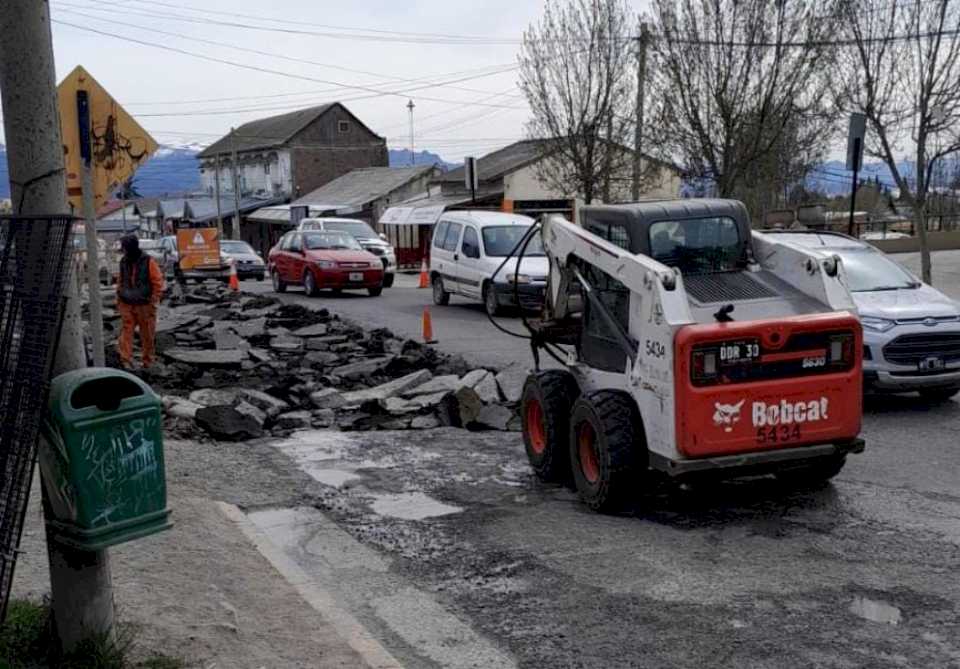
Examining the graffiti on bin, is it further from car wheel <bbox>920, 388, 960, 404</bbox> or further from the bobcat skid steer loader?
car wheel <bbox>920, 388, 960, 404</bbox>

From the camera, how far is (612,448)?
7.52 m

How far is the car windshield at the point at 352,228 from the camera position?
3463 cm

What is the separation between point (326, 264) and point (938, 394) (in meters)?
16.2

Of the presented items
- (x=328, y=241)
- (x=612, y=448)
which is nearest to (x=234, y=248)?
(x=328, y=241)

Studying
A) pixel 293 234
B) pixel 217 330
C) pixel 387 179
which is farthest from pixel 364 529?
pixel 387 179

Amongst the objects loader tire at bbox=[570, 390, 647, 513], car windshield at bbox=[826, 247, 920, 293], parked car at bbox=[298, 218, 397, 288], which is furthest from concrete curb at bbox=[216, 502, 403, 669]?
parked car at bbox=[298, 218, 397, 288]

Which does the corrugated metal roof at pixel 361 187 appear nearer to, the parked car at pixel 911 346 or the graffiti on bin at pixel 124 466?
the parked car at pixel 911 346

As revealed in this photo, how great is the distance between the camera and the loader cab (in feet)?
27.5

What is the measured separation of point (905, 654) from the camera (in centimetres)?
522

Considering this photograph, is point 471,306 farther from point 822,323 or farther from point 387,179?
point 387,179

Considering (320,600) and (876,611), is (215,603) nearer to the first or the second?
(320,600)

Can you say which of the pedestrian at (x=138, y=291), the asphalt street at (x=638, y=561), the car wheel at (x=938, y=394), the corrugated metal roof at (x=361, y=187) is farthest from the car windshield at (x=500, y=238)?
the corrugated metal roof at (x=361, y=187)

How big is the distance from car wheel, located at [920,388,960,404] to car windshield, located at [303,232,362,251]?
1693 centimetres

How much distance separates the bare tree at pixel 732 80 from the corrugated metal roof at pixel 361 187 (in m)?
37.3
